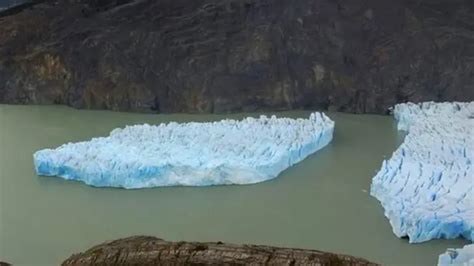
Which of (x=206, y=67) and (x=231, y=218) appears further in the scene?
(x=206, y=67)

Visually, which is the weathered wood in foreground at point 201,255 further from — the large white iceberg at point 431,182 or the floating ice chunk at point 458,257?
the large white iceberg at point 431,182

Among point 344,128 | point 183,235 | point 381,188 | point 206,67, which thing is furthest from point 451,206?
point 206,67

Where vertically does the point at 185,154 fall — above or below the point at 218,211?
above

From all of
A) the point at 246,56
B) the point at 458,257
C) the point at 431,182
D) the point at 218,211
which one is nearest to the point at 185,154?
the point at 218,211

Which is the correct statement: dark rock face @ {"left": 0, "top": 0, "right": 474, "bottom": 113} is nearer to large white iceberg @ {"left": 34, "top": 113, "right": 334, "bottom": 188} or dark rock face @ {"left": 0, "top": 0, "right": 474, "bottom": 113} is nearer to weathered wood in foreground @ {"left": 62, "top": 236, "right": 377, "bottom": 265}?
large white iceberg @ {"left": 34, "top": 113, "right": 334, "bottom": 188}

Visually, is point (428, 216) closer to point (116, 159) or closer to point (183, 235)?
point (183, 235)

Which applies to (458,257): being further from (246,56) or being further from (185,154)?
(246,56)

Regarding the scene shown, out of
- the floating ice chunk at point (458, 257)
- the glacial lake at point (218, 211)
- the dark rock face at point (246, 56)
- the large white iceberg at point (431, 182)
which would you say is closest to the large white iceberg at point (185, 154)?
the glacial lake at point (218, 211)

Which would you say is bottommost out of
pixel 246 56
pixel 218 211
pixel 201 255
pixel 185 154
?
pixel 218 211
